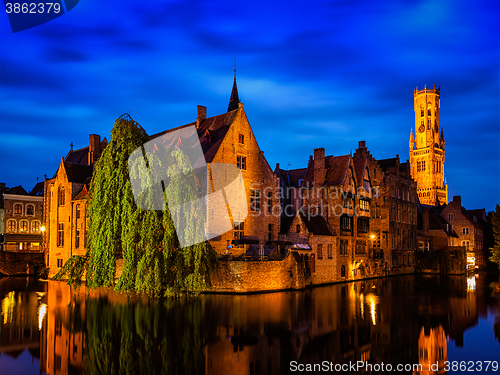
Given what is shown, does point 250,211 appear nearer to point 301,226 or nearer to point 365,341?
point 301,226

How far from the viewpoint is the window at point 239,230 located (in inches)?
1598

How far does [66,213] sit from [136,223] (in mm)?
28276

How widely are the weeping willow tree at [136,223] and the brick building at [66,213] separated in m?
22.1

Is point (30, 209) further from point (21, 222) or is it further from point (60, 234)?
point (60, 234)

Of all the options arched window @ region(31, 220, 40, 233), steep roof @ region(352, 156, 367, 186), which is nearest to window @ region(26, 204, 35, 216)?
arched window @ region(31, 220, 40, 233)

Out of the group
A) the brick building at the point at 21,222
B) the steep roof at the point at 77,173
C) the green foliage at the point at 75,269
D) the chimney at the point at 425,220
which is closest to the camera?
the green foliage at the point at 75,269

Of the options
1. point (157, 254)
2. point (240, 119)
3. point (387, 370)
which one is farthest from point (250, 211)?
point (387, 370)

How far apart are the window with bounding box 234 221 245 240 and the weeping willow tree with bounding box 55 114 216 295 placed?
42.4 ft

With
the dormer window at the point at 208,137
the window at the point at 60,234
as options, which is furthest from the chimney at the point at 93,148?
the dormer window at the point at 208,137

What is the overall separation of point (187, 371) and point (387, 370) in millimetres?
7062

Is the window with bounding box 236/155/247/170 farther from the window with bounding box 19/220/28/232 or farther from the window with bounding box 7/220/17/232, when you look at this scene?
the window with bounding box 7/220/17/232

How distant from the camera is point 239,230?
41.0 m

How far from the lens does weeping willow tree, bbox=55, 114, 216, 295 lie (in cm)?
2512

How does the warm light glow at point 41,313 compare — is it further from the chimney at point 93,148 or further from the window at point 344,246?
the chimney at point 93,148
